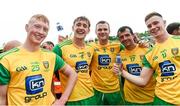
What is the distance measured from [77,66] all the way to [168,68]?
4.55ft

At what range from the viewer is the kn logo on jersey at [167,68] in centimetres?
377

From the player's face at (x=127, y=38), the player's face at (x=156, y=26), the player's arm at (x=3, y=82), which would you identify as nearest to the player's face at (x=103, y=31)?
the player's face at (x=127, y=38)

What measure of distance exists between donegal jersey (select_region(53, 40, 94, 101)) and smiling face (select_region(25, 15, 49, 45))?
1.20 m

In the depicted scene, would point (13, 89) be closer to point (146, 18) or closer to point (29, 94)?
point (29, 94)

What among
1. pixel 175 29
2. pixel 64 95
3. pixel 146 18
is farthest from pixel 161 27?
pixel 64 95

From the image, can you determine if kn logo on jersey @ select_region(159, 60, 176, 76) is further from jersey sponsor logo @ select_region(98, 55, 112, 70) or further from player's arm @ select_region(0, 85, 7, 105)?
player's arm @ select_region(0, 85, 7, 105)

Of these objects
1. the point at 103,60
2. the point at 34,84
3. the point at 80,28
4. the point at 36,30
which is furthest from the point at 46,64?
the point at 103,60

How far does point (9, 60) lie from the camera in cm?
296

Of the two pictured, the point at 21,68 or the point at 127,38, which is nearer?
the point at 21,68

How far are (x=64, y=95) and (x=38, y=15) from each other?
3.23ft

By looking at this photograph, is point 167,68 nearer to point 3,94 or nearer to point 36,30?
point 36,30

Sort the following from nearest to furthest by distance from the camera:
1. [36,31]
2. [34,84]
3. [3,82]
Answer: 1. [3,82]
2. [34,84]
3. [36,31]

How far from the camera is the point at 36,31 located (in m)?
3.20

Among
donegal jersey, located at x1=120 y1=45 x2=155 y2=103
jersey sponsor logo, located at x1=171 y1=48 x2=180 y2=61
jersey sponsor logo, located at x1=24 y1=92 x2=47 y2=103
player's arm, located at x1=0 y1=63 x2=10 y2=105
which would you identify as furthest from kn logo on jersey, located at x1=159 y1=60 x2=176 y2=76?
player's arm, located at x1=0 y1=63 x2=10 y2=105
